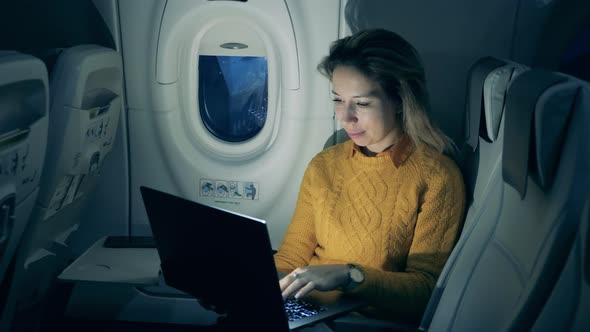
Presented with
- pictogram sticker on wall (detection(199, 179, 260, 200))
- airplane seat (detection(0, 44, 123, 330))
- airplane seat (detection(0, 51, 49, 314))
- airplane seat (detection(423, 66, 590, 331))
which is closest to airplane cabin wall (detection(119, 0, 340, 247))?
pictogram sticker on wall (detection(199, 179, 260, 200))

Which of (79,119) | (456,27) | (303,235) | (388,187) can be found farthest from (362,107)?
(79,119)

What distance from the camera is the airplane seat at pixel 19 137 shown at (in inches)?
55.3

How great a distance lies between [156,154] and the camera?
7.95ft

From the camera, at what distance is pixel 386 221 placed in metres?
1.76

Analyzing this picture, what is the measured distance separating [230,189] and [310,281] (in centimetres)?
99

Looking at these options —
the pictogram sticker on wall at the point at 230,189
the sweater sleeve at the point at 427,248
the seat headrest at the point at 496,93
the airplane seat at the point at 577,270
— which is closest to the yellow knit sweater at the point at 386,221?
the sweater sleeve at the point at 427,248

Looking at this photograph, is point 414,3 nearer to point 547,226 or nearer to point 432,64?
point 432,64

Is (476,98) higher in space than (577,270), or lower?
higher

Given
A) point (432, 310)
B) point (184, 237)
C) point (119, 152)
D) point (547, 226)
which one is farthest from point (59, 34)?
point (547, 226)

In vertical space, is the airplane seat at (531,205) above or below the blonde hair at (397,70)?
below

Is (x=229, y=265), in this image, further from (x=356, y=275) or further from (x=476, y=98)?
(x=476, y=98)

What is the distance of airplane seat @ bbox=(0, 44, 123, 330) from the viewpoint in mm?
1760

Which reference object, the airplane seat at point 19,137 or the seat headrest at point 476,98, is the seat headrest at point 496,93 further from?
the airplane seat at point 19,137

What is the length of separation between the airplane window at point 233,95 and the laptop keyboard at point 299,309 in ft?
3.31
